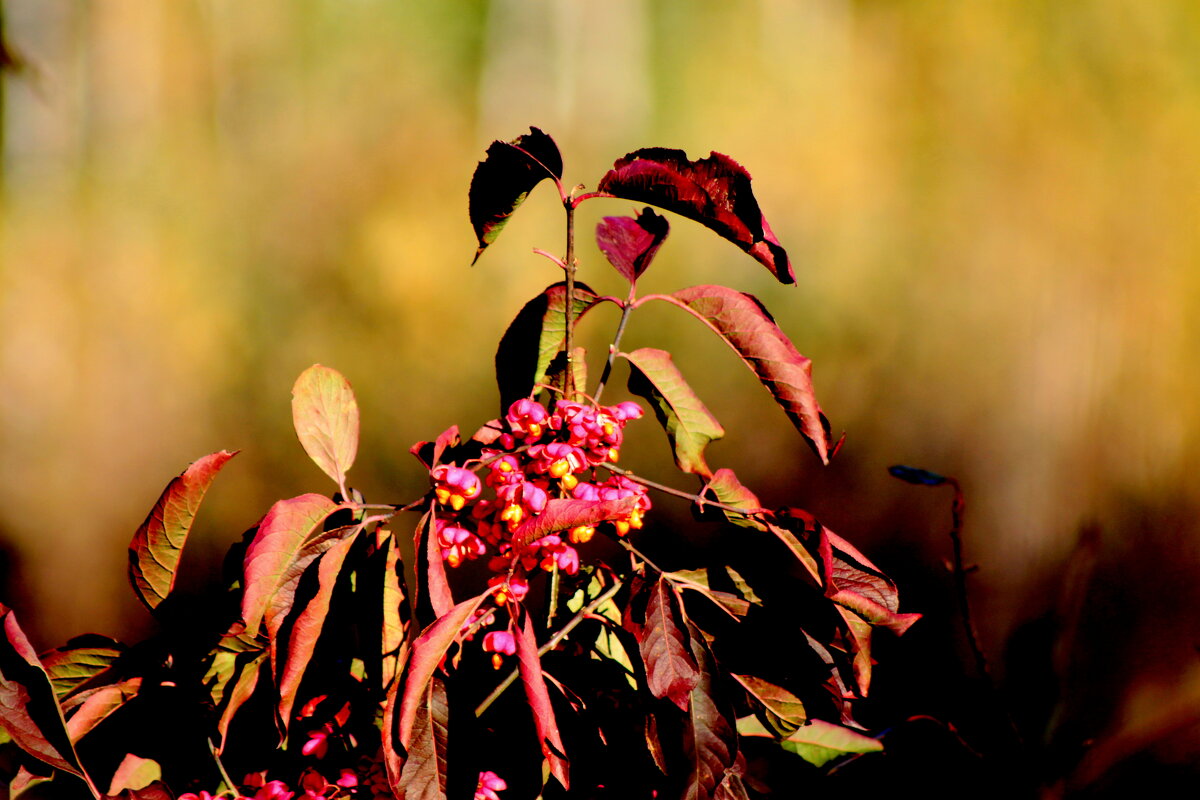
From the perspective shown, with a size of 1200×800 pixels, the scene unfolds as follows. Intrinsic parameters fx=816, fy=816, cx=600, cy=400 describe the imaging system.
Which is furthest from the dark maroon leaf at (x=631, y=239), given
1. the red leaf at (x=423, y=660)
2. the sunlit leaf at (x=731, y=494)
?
the red leaf at (x=423, y=660)

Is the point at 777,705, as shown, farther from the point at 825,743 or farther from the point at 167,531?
the point at 167,531

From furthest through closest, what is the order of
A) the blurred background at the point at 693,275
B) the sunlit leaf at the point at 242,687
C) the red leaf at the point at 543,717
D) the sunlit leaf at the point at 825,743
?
the blurred background at the point at 693,275 → the sunlit leaf at the point at 825,743 → the sunlit leaf at the point at 242,687 → the red leaf at the point at 543,717

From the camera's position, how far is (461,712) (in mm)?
591

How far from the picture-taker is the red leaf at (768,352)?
0.60m

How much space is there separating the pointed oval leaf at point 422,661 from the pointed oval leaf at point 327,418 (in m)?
0.18

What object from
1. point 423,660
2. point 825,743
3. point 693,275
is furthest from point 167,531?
point 693,275

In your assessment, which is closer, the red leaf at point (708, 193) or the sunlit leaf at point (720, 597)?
the red leaf at point (708, 193)

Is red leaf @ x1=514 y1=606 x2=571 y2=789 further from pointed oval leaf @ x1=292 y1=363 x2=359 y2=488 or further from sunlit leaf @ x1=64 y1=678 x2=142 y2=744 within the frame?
sunlit leaf @ x1=64 y1=678 x2=142 y2=744

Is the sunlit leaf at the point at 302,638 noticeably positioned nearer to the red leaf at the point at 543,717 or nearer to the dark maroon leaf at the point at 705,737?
the red leaf at the point at 543,717

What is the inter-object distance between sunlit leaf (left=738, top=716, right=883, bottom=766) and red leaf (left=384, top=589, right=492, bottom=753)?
39 cm

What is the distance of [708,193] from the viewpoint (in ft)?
1.76

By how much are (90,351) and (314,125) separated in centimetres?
45

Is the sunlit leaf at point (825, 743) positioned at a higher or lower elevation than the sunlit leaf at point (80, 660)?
lower

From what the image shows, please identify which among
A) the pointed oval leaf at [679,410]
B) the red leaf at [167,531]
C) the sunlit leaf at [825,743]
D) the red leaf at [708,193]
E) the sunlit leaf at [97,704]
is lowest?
the sunlit leaf at [825,743]
